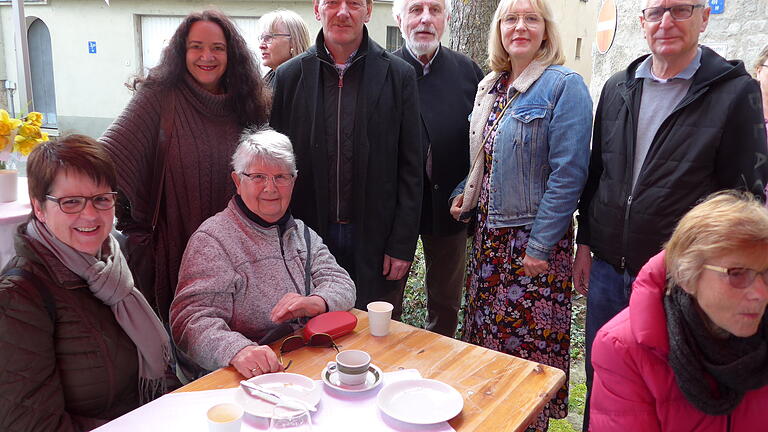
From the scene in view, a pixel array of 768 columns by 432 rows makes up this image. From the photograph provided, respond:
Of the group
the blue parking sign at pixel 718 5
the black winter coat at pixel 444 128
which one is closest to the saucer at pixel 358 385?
the black winter coat at pixel 444 128

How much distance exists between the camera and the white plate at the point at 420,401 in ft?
4.89

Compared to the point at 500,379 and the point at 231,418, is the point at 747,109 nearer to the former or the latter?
the point at 500,379

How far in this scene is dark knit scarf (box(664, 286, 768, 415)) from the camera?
1502mm

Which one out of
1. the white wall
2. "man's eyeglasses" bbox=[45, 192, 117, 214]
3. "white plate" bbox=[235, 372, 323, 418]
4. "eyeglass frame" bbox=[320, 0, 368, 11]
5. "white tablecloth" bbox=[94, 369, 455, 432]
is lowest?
"white tablecloth" bbox=[94, 369, 455, 432]

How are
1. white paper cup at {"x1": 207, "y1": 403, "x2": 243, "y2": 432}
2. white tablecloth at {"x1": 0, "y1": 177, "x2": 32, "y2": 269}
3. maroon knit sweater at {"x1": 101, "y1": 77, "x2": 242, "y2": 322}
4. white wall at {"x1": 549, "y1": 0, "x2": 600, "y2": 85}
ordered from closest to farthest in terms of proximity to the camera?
white paper cup at {"x1": 207, "y1": 403, "x2": 243, "y2": 432}, maroon knit sweater at {"x1": 101, "y1": 77, "x2": 242, "y2": 322}, white tablecloth at {"x1": 0, "y1": 177, "x2": 32, "y2": 269}, white wall at {"x1": 549, "y1": 0, "x2": 600, "y2": 85}

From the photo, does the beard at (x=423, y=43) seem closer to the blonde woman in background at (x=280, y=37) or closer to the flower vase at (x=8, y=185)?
the blonde woman in background at (x=280, y=37)

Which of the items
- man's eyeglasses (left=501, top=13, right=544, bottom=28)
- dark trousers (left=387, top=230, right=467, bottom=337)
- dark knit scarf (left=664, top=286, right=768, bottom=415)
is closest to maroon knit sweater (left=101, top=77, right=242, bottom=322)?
dark trousers (left=387, top=230, right=467, bottom=337)

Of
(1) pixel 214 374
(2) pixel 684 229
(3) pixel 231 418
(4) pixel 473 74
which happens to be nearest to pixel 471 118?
(4) pixel 473 74

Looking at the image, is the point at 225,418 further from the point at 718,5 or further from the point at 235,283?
the point at 718,5

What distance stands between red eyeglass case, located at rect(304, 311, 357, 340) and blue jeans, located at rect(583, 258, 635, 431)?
115 centimetres

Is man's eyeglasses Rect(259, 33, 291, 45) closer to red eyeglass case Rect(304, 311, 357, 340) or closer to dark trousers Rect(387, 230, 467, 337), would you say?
dark trousers Rect(387, 230, 467, 337)

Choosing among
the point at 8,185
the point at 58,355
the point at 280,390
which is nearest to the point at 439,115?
the point at 280,390

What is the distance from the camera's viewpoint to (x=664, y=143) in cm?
221

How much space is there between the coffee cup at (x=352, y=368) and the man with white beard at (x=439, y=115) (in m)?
1.36
